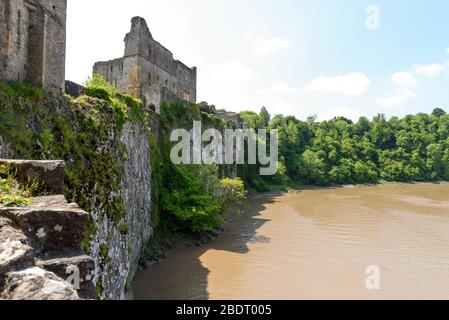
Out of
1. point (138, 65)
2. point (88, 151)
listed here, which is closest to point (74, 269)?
point (88, 151)

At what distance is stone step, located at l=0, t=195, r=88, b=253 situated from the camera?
10.7 feet

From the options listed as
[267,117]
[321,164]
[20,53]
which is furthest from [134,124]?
[267,117]

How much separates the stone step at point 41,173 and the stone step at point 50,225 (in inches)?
40.4

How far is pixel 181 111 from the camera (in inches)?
1019

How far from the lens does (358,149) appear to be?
78.3 metres

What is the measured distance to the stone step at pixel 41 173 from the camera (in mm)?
4395

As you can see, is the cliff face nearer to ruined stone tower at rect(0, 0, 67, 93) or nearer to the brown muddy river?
ruined stone tower at rect(0, 0, 67, 93)

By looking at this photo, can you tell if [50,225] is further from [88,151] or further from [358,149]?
[358,149]

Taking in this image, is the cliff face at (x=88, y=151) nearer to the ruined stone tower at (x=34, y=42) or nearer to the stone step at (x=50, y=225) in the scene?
the ruined stone tower at (x=34, y=42)

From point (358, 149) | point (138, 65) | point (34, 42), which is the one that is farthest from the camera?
point (358, 149)

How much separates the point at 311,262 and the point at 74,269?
54.9ft
